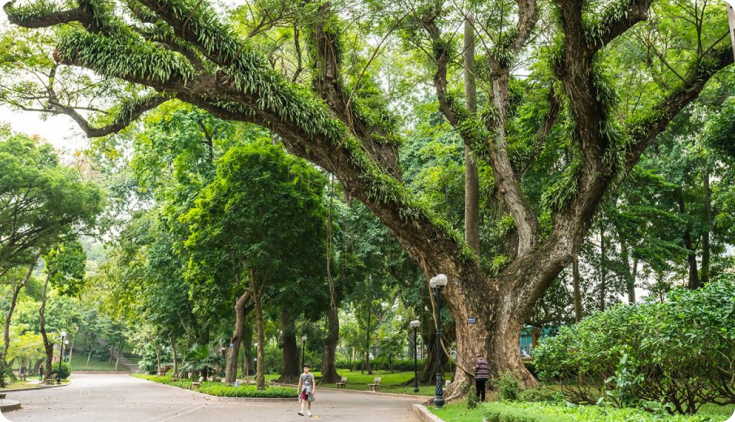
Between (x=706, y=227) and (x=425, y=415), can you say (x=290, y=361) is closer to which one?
(x=425, y=415)

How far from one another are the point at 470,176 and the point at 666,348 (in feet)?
29.2

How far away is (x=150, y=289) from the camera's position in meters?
24.9

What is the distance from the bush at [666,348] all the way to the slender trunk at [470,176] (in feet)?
18.0

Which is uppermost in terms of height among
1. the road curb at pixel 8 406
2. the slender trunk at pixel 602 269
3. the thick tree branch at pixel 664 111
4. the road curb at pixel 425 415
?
the thick tree branch at pixel 664 111

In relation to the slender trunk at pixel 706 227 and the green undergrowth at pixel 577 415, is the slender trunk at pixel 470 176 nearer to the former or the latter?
the green undergrowth at pixel 577 415

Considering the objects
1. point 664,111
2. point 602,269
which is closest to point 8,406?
point 664,111

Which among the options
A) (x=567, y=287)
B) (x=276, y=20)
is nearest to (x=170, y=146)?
(x=276, y=20)

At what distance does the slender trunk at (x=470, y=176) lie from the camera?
591 inches

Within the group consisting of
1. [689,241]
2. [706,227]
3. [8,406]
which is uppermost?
[706,227]

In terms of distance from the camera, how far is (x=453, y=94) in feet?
48.5

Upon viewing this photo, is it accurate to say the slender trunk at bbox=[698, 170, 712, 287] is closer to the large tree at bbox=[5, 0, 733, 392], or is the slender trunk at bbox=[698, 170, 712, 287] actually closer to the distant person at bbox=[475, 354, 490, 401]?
the large tree at bbox=[5, 0, 733, 392]

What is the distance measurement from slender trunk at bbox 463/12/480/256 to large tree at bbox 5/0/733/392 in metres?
0.43

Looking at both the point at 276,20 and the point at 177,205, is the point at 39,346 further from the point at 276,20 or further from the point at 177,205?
the point at 276,20

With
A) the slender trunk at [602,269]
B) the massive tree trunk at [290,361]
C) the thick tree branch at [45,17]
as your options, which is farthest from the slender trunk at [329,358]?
the thick tree branch at [45,17]
